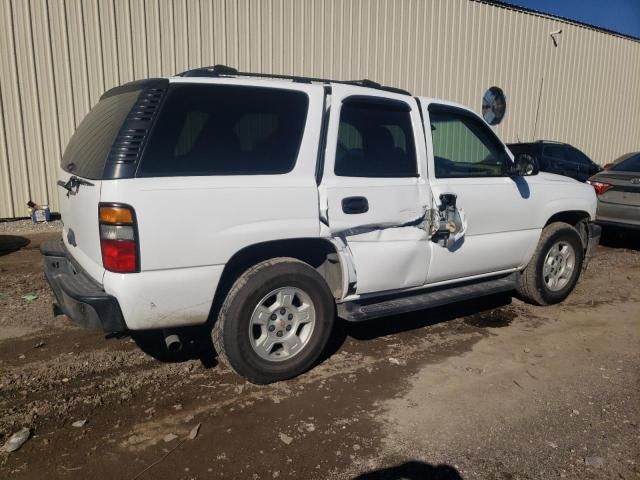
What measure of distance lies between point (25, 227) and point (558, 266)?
816 cm

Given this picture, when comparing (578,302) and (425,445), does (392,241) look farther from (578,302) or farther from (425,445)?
(578,302)

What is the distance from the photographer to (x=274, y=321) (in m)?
3.44

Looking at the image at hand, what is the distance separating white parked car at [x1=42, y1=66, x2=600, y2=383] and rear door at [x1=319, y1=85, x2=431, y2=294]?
1 centimetres

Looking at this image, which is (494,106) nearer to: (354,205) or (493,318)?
(493,318)

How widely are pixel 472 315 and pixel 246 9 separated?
7847 millimetres

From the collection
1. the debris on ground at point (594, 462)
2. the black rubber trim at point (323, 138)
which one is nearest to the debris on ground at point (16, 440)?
the black rubber trim at point (323, 138)

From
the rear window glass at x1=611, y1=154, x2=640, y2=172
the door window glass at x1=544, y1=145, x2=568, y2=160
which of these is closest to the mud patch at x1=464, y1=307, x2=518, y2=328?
the rear window glass at x1=611, y1=154, x2=640, y2=172

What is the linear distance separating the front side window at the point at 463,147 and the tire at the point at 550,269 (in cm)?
97

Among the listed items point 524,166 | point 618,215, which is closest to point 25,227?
point 524,166

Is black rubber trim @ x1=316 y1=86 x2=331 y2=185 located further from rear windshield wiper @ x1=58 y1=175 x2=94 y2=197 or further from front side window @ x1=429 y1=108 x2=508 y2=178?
rear windshield wiper @ x1=58 y1=175 x2=94 y2=197

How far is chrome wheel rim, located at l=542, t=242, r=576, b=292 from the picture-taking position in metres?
5.14

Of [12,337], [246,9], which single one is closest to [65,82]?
[246,9]

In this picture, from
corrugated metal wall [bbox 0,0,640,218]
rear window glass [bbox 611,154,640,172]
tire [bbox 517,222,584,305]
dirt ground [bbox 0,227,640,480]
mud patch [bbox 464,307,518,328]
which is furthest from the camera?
corrugated metal wall [bbox 0,0,640,218]

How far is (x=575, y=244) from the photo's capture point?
17.3ft
